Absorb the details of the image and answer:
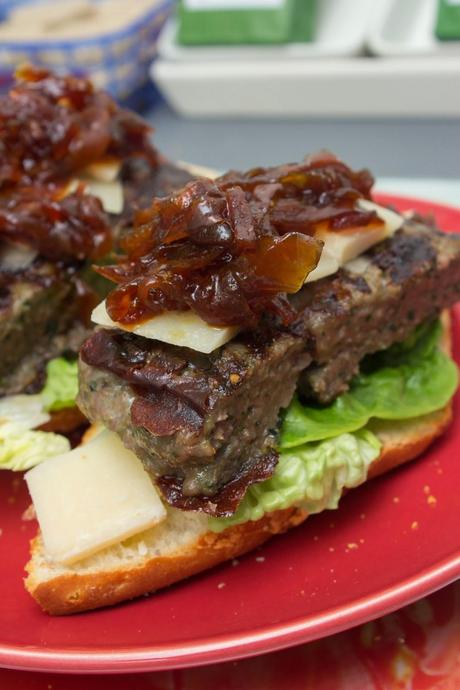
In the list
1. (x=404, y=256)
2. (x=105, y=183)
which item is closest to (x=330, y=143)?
(x=105, y=183)

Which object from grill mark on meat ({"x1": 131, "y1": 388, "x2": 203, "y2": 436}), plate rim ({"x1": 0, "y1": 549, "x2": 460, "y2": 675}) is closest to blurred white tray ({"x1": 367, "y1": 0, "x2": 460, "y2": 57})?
grill mark on meat ({"x1": 131, "y1": 388, "x2": 203, "y2": 436})

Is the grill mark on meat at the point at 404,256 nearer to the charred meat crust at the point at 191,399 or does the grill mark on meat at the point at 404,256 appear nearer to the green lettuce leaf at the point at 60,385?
the charred meat crust at the point at 191,399

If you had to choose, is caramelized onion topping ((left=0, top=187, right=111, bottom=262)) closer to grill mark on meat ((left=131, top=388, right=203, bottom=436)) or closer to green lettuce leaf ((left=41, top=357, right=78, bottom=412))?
green lettuce leaf ((left=41, top=357, right=78, bottom=412))

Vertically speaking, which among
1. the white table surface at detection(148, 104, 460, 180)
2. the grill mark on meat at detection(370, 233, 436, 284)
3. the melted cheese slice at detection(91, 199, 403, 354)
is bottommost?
the white table surface at detection(148, 104, 460, 180)

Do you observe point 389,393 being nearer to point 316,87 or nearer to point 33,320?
point 33,320

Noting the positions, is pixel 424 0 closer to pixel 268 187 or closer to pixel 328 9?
pixel 328 9

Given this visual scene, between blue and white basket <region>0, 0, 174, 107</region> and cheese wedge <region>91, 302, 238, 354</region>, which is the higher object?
cheese wedge <region>91, 302, 238, 354</region>
